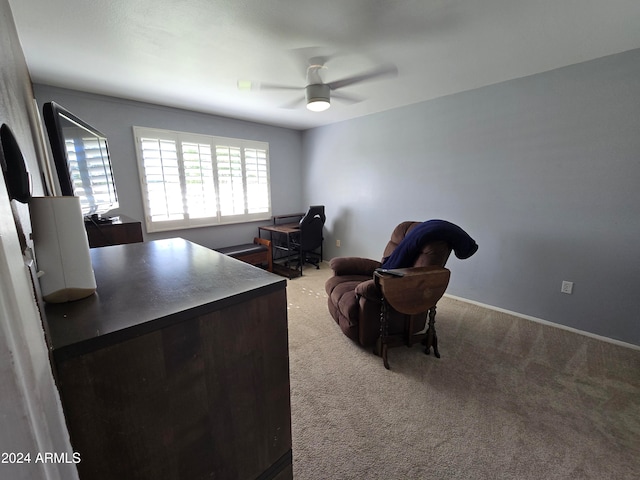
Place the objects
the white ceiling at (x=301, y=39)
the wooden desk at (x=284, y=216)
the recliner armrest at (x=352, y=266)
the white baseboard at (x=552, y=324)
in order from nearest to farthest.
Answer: the white ceiling at (x=301, y=39)
the white baseboard at (x=552, y=324)
the recliner armrest at (x=352, y=266)
the wooden desk at (x=284, y=216)

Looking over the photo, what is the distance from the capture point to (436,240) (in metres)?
1.97

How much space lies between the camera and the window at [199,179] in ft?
10.4

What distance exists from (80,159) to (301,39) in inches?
59.8

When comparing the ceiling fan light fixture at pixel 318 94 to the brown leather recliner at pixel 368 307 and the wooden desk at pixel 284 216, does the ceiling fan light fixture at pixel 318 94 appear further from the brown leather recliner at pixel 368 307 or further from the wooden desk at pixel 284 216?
the wooden desk at pixel 284 216

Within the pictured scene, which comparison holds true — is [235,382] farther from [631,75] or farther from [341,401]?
[631,75]

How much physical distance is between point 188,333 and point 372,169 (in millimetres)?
3552

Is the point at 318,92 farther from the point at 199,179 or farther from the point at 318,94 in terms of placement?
the point at 199,179

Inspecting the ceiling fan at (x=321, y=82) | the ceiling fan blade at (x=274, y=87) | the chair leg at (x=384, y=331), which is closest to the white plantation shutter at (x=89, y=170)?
the ceiling fan blade at (x=274, y=87)

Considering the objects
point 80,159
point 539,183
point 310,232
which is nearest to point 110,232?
point 80,159

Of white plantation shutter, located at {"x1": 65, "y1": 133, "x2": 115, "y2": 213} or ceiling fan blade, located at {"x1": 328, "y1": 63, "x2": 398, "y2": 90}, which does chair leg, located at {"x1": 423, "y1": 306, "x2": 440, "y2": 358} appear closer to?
ceiling fan blade, located at {"x1": 328, "y1": 63, "x2": 398, "y2": 90}

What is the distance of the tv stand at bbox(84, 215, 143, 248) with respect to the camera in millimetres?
1820

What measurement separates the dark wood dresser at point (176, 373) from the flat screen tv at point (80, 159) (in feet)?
1.09

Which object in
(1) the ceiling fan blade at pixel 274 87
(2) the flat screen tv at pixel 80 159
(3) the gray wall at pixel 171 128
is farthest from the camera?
(3) the gray wall at pixel 171 128

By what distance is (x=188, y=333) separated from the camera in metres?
0.59
